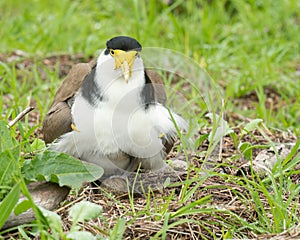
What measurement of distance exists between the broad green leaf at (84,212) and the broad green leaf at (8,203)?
9.5 inches

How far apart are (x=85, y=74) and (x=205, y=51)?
244 centimetres

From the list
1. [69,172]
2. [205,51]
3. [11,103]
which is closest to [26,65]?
[11,103]

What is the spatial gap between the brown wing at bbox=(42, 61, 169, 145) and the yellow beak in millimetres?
368

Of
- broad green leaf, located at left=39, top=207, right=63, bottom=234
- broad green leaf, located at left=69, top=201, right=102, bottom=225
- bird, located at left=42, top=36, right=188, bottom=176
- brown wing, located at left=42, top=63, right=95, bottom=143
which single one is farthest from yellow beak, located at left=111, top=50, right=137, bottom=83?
broad green leaf, located at left=39, top=207, right=63, bottom=234

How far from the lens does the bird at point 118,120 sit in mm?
3076

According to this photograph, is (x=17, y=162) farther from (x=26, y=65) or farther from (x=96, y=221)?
(x=26, y=65)

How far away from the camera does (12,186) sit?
268 centimetres

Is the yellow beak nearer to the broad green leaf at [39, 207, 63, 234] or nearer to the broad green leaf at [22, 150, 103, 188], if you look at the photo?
the broad green leaf at [22, 150, 103, 188]

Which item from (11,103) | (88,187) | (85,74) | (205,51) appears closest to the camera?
(88,187)

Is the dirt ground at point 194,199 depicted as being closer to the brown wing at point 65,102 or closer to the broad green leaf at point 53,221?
the broad green leaf at point 53,221

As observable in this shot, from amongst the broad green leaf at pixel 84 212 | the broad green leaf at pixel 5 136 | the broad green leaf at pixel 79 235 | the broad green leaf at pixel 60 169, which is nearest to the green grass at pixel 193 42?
the broad green leaf at pixel 5 136

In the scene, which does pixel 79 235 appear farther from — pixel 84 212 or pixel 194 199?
pixel 194 199

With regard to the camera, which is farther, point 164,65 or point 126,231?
point 164,65

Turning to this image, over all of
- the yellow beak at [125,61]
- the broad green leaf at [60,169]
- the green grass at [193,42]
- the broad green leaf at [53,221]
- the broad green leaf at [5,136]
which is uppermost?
the yellow beak at [125,61]
